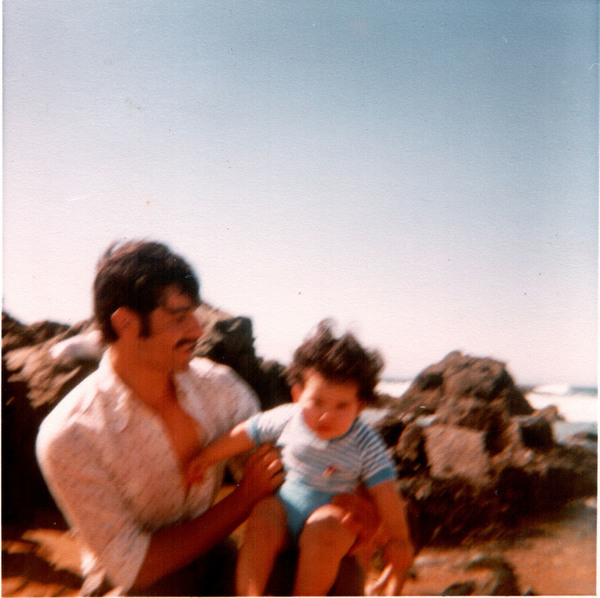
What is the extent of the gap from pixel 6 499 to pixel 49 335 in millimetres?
992

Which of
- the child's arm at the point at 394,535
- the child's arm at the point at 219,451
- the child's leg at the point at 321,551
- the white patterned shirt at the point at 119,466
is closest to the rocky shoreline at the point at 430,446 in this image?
the white patterned shirt at the point at 119,466

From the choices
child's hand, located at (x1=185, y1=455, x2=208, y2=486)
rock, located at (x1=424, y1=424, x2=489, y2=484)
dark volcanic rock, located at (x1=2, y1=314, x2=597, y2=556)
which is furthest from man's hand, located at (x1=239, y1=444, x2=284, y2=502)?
rock, located at (x1=424, y1=424, x2=489, y2=484)

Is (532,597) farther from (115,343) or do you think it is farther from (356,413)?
(115,343)

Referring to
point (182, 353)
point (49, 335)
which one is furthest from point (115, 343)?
point (49, 335)

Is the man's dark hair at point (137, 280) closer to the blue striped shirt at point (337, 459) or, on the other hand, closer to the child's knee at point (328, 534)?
the blue striped shirt at point (337, 459)

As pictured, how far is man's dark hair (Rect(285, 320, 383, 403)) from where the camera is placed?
1.84m

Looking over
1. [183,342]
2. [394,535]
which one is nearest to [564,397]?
[394,535]

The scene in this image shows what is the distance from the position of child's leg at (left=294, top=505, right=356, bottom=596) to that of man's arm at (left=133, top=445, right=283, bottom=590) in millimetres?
245

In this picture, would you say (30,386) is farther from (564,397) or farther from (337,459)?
(564,397)

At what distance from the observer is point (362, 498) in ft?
6.04

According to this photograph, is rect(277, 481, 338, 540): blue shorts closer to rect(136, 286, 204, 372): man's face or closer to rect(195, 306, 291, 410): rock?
rect(136, 286, 204, 372): man's face

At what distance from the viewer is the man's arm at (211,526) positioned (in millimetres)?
1848

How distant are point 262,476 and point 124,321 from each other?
2.35ft

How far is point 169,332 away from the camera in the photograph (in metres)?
1.98
